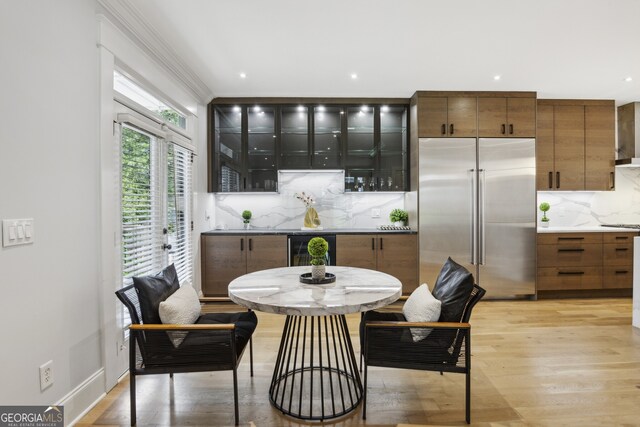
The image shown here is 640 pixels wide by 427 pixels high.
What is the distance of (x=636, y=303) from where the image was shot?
11.3 ft

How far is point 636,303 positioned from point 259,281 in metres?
3.76

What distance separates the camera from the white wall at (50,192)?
158 centimetres

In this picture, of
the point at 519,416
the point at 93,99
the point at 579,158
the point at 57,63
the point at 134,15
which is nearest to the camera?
the point at 57,63

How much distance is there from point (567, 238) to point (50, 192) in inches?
206

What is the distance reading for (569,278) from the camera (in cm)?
441

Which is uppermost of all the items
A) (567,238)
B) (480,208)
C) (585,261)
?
(480,208)

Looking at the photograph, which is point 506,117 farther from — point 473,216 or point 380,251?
point 380,251

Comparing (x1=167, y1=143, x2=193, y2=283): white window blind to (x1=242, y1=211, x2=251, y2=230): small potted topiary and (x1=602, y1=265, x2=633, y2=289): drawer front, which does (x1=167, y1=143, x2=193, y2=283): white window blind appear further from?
(x1=602, y1=265, x2=633, y2=289): drawer front

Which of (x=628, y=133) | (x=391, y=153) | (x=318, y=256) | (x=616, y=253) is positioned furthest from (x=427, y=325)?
(x=628, y=133)

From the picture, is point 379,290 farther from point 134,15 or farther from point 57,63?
point 134,15

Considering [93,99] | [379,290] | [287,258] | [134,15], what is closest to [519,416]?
[379,290]

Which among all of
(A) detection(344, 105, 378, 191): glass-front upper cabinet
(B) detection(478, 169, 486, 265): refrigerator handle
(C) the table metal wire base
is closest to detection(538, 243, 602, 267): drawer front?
(B) detection(478, 169, 486, 265): refrigerator handle

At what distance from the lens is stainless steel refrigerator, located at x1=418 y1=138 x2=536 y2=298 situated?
4293 mm

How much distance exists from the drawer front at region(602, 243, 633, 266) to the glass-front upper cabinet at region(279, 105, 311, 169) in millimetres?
3997
